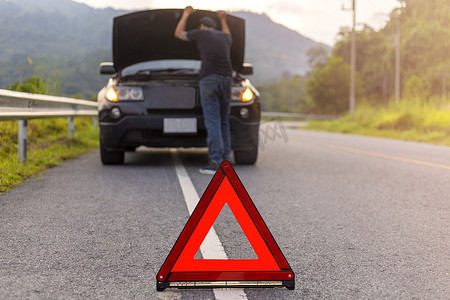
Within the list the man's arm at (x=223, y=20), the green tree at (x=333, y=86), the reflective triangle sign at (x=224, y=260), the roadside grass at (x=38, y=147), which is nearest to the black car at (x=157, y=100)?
the man's arm at (x=223, y=20)

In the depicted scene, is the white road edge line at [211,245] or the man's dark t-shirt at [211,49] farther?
the man's dark t-shirt at [211,49]

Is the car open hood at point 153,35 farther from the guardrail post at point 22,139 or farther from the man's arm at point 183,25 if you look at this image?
the guardrail post at point 22,139

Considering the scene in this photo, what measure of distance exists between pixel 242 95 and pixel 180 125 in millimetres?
939

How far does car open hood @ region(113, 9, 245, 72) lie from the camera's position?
727 centimetres

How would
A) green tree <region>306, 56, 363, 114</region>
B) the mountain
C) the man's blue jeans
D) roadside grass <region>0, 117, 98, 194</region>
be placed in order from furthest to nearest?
green tree <region>306, 56, 363, 114</region>, the mountain, the man's blue jeans, roadside grass <region>0, 117, 98, 194</region>

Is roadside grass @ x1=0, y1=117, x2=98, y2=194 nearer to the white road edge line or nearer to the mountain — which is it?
the mountain

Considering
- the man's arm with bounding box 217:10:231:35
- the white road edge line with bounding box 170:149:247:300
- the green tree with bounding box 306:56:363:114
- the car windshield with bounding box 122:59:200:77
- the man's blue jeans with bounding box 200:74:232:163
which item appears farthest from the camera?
the green tree with bounding box 306:56:363:114

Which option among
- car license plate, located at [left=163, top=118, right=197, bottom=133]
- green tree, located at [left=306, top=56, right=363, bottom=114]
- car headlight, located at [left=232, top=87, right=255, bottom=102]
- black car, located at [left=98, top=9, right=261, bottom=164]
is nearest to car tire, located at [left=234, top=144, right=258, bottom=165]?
black car, located at [left=98, top=9, right=261, bottom=164]

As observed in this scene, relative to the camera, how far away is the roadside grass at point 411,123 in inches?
615

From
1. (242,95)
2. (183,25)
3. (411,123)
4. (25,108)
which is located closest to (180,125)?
(242,95)

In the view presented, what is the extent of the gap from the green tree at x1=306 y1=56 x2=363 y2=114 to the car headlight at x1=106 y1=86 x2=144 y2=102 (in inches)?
2465

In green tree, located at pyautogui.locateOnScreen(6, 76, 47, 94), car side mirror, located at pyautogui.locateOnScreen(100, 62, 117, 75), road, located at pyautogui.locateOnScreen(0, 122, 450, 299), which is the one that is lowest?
road, located at pyautogui.locateOnScreen(0, 122, 450, 299)

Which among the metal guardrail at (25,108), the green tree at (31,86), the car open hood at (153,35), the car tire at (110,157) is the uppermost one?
the car open hood at (153,35)

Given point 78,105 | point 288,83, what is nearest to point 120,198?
point 78,105
